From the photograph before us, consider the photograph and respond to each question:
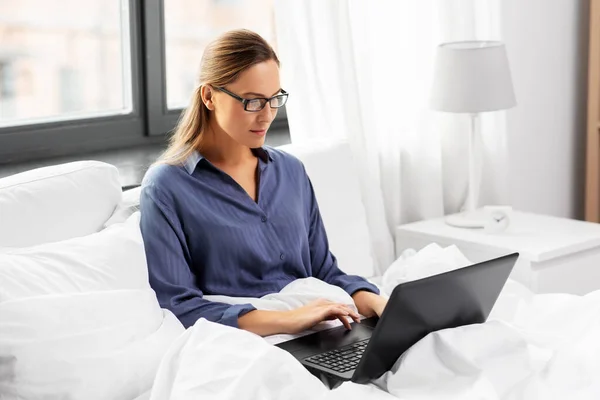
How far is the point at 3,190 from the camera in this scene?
2.01 meters

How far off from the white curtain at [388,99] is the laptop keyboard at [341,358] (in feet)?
3.65

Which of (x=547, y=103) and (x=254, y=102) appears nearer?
(x=254, y=102)

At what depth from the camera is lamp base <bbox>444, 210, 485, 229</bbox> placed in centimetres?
319

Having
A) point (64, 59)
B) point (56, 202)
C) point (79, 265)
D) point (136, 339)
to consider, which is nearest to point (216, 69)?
point (56, 202)

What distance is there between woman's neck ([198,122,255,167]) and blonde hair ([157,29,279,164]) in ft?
0.07

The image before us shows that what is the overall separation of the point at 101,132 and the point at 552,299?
1.48m

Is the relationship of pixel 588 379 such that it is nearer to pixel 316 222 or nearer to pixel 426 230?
pixel 316 222

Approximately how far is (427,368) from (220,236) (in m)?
0.65

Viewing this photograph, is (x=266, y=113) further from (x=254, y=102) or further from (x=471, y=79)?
(x=471, y=79)

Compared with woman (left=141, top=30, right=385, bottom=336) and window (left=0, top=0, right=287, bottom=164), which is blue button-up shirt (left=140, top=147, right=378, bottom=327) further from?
window (left=0, top=0, right=287, bottom=164)

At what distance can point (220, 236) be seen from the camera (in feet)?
7.25

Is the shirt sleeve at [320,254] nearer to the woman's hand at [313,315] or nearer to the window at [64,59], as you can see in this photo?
the woman's hand at [313,315]

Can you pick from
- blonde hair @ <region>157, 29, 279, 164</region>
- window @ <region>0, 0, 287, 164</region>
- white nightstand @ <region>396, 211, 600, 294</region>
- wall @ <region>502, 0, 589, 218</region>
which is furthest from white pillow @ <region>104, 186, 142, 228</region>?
wall @ <region>502, 0, 589, 218</region>

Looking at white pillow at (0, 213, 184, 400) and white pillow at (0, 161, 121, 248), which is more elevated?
white pillow at (0, 161, 121, 248)
